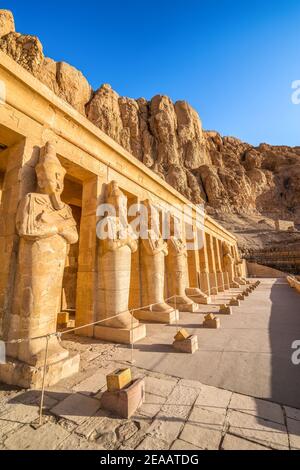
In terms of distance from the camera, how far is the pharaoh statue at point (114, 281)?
195 inches

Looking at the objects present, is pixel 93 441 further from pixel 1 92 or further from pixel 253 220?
pixel 253 220

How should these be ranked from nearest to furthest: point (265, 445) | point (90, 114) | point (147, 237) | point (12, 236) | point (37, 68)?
point (265, 445) → point (12, 236) → point (147, 237) → point (37, 68) → point (90, 114)

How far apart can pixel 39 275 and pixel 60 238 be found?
69 cm

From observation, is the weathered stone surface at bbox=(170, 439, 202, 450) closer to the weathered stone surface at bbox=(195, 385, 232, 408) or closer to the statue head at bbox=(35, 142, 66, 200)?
the weathered stone surface at bbox=(195, 385, 232, 408)

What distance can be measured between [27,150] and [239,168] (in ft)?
214

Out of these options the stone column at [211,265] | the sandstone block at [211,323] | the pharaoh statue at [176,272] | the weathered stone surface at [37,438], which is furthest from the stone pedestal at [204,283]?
the weathered stone surface at [37,438]

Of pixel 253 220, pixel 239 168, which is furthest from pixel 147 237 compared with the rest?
pixel 239 168

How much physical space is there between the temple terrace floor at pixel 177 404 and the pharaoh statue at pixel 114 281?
0.49 metres

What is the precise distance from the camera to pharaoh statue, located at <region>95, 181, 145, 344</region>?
195 inches

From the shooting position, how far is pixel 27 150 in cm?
411

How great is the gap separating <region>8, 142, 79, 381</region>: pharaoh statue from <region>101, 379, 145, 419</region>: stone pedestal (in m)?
1.09

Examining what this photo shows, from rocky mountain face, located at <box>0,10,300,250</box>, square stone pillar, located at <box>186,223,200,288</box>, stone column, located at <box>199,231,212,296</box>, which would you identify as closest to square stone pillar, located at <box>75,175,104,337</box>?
square stone pillar, located at <box>186,223,200,288</box>

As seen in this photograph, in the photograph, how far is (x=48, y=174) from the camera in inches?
153

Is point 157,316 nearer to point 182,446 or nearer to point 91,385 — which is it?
point 91,385
